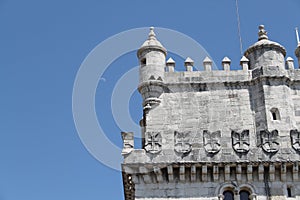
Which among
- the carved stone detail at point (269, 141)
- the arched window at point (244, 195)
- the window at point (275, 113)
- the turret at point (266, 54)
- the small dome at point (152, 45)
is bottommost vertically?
the arched window at point (244, 195)

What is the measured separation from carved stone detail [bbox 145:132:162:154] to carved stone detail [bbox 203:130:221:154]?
2.17 m

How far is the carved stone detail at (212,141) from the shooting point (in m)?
32.5

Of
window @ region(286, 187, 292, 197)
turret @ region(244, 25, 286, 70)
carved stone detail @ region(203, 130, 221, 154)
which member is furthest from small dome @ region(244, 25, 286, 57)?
window @ region(286, 187, 292, 197)

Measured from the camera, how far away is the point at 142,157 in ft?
106

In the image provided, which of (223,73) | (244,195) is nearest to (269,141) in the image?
(244,195)

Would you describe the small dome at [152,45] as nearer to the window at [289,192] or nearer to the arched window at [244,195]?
the arched window at [244,195]

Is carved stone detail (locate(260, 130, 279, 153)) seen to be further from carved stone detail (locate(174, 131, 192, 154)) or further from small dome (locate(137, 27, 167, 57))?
small dome (locate(137, 27, 167, 57))

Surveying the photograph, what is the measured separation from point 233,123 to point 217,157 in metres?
2.71

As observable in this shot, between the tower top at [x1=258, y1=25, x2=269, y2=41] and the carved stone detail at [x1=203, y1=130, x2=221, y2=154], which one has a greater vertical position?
the tower top at [x1=258, y1=25, x2=269, y2=41]

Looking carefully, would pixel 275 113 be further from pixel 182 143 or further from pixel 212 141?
pixel 182 143

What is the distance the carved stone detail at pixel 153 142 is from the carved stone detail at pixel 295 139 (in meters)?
6.22

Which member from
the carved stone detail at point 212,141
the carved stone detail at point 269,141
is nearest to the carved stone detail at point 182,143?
the carved stone detail at point 212,141

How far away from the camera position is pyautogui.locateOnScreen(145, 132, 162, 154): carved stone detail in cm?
3247

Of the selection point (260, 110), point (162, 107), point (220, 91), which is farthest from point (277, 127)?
point (162, 107)
